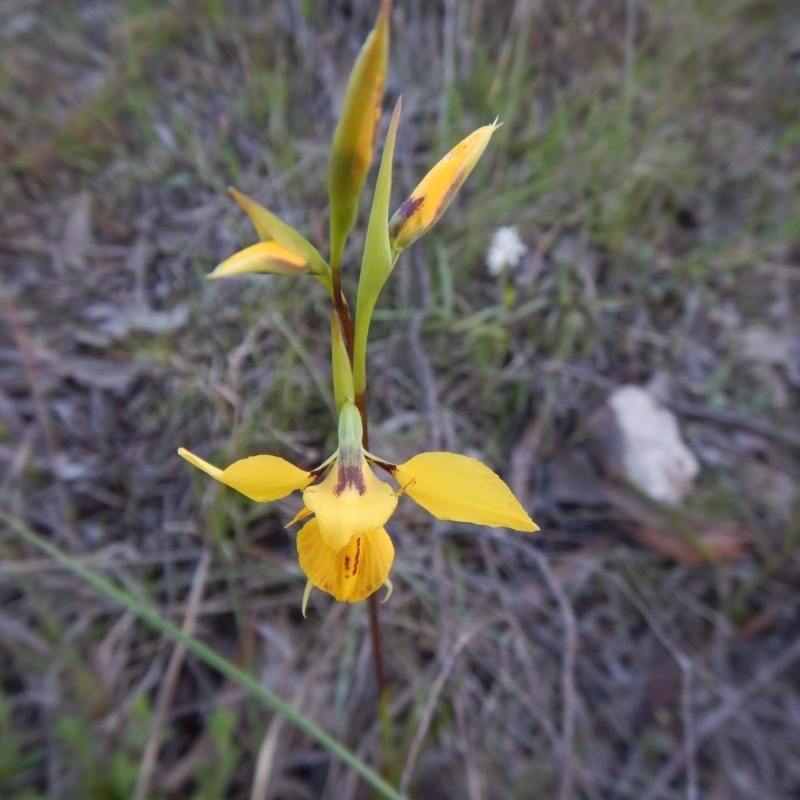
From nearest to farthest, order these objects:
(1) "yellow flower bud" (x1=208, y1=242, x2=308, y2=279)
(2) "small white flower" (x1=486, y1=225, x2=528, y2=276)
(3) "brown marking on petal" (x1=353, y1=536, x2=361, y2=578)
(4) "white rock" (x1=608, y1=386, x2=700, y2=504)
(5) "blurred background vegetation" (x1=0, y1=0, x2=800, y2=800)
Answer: (1) "yellow flower bud" (x1=208, y1=242, x2=308, y2=279), (3) "brown marking on petal" (x1=353, y1=536, x2=361, y2=578), (5) "blurred background vegetation" (x1=0, y1=0, x2=800, y2=800), (4) "white rock" (x1=608, y1=386, x2=700, y2=504), (2) "small white flower" (x1=486, y1=225, x2=528, y2=276)

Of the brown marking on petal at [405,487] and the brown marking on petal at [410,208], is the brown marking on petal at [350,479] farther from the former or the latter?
the brown marking on petal at [410,208]

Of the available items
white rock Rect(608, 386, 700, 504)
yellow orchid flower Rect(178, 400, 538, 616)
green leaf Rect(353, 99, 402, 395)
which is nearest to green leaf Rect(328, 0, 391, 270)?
green leaf Rect(353, 99, 402, 395)

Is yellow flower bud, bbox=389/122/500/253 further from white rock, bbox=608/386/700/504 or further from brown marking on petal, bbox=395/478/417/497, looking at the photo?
white rock, bbox=608/386/700/504

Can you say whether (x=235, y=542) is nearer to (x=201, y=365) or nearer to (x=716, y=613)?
(x=201, y=365)

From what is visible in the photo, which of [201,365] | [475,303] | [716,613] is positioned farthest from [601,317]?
[201,365]

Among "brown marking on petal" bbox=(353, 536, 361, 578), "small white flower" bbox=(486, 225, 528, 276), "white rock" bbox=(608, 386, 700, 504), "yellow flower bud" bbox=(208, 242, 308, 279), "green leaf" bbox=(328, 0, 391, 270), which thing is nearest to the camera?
"green leaf" bbox=(328, 0, 391, 270)

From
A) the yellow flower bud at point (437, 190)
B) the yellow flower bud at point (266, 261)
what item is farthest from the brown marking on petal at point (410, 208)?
the yellow flower bud at point (266, 261)
